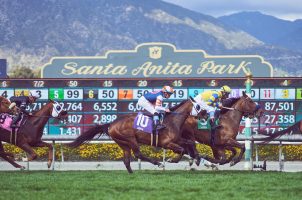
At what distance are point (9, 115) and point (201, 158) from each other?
3440mm

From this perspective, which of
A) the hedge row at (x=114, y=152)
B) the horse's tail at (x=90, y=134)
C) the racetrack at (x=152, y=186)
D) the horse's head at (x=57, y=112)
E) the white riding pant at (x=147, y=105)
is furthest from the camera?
the hedge row at (x=114, y=152)

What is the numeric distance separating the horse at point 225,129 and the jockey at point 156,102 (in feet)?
2.28

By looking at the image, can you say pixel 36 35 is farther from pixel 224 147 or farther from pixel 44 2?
pixel 224 147

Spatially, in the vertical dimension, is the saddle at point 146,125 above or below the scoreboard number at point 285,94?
below

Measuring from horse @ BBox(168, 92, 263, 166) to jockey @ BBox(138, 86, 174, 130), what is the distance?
696 mm

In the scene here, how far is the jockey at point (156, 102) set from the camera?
543 inches

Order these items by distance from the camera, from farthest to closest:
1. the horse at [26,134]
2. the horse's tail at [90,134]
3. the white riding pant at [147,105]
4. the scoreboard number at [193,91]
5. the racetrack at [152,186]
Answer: the scoreboard number at [193,91] → the horse at [26,134] → the horse's tail at [90,134] → the white riding pant at [147,105] → the racetrack at [152,186]

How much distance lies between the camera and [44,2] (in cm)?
17925

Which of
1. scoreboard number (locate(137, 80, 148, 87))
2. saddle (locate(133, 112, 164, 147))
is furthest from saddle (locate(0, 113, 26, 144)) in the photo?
scoreboard number (locate(137, 80, 148, 87))

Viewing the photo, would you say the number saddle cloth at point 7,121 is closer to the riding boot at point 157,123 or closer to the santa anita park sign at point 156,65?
the riding boot at point 157,123

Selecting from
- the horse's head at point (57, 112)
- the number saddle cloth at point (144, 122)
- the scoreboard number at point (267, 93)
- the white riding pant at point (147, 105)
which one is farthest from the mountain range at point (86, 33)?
the number saddle cloth at point (144, 122)

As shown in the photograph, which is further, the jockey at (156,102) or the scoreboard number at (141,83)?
the scoreboard number at (141,83)

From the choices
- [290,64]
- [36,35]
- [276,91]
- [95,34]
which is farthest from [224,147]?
[290,64]

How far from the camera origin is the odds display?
2066 cm
